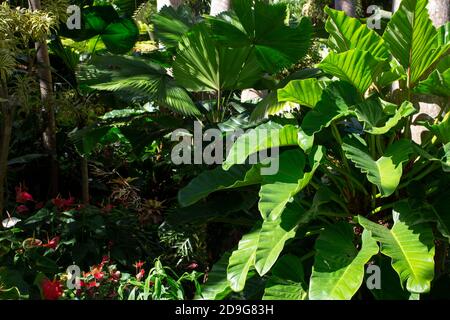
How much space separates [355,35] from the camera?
436cm

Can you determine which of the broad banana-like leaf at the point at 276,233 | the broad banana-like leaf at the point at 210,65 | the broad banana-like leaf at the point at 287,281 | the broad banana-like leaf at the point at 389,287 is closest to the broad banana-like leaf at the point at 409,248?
the broad banana-like leaf at the point at 389,287

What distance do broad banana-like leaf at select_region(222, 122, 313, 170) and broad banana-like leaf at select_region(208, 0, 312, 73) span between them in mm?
874

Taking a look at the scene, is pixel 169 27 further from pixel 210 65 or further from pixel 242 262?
pixel 242 262

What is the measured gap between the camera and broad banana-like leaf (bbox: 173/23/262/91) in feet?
16.3

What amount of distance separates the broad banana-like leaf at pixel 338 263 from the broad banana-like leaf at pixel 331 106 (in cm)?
61

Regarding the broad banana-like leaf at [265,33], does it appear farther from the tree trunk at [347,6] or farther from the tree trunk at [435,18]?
the tree trunk at [347,6]

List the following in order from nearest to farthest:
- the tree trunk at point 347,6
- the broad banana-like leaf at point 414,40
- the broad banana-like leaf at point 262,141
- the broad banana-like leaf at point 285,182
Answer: the broad banana-like leaf at point 285,182 < the broad banana-like leaf at point 262,141 < the broad banana-like leaf at point 414,40 < the tree trunk at point 347,6

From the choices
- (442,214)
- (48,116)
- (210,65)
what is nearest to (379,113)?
(442,214)

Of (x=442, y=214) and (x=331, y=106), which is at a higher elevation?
(x=331, y=106)

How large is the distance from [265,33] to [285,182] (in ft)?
4.26

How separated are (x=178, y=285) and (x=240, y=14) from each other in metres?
1.89

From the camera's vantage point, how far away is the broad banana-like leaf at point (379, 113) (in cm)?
397

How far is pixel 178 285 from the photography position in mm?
4324
